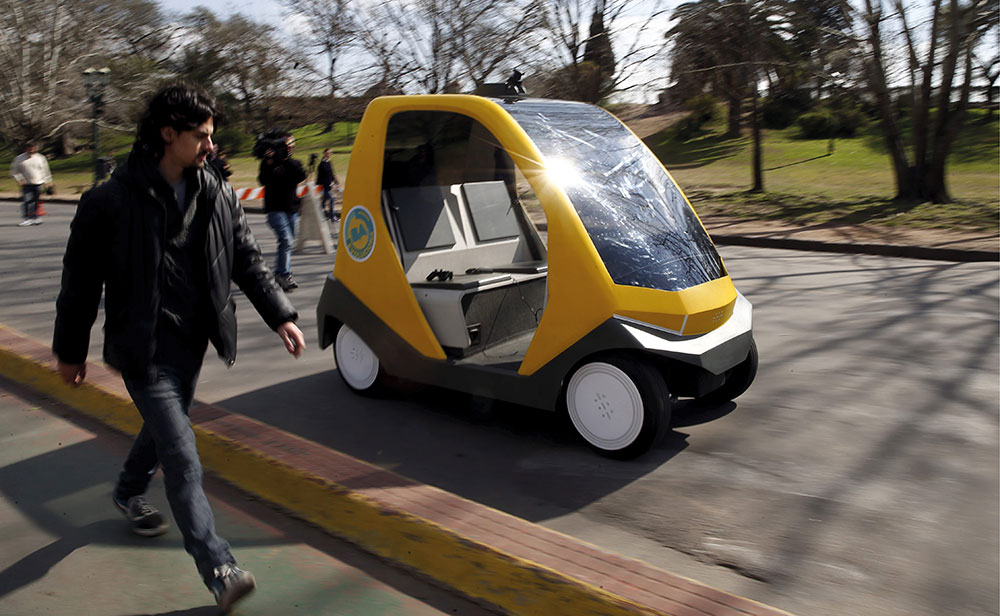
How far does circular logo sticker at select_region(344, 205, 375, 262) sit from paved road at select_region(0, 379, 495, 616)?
174 centimetres

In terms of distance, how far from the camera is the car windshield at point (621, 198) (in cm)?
432

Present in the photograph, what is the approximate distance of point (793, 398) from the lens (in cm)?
534

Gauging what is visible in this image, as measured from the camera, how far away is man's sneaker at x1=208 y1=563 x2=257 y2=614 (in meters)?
2.76

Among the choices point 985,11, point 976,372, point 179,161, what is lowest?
point 976,372

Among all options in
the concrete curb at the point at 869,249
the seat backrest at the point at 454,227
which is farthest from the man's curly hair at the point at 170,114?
the concrete curb at the point at 869,249

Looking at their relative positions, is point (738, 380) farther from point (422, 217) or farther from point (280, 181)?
point (280, 181)

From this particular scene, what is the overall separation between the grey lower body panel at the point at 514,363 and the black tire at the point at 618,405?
74 mm

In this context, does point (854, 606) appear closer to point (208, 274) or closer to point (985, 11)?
point (208, 274)

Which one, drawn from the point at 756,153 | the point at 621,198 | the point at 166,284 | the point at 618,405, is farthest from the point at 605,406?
the point at 756,153

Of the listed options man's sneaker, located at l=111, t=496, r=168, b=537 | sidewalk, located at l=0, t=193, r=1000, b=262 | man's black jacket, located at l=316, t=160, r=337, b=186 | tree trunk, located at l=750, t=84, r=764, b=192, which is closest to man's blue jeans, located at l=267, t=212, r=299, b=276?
man's sneaker, located at l=111, t=496, r=168, b=537

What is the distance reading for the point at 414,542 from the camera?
3.23 metres

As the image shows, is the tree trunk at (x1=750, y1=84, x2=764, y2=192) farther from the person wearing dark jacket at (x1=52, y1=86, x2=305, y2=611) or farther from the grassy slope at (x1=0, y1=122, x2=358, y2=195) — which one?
the person wearing dark jacket at (x1=52, y1=86, x2=305, y2=611)

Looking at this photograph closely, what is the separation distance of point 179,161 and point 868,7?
17.1 meters

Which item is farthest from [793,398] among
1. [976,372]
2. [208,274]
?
[208,274]
